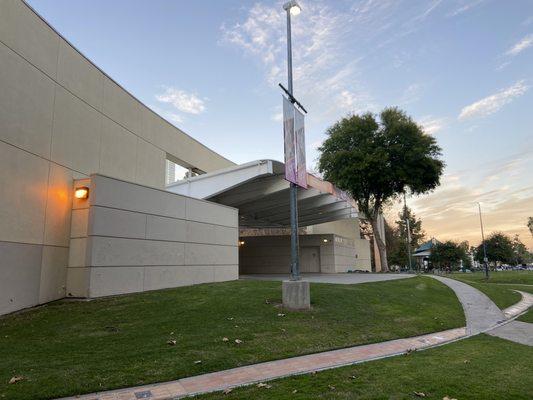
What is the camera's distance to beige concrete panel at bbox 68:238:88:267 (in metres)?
13.0

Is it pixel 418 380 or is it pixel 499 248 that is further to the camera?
pixel 499 248

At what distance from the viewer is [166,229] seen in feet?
50.9

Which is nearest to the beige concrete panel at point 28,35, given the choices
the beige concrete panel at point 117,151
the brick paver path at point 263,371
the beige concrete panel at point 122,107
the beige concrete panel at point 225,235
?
the beige concrete panel at point 122,107

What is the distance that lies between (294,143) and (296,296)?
4.59 meters

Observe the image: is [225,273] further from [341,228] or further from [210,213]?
[341,228]

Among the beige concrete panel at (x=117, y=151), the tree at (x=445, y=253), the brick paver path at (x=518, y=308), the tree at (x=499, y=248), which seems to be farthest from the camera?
the tree at (x=499, y=248)

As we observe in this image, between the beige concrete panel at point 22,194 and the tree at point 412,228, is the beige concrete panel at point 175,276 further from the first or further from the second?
the tree at point 412,228

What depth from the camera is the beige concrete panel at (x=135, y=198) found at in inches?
517

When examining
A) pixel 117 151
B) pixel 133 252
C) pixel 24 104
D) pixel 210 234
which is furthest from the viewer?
pixel 210 234

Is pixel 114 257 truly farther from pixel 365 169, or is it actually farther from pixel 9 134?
pixel 365 169

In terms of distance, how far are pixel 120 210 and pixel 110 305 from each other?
336 centimetres

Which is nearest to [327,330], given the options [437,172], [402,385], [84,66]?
[402,385]

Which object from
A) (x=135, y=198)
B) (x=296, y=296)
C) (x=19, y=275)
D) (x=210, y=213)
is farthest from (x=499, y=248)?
(x=19, y=275)

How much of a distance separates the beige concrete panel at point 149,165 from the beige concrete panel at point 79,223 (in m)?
5.10
